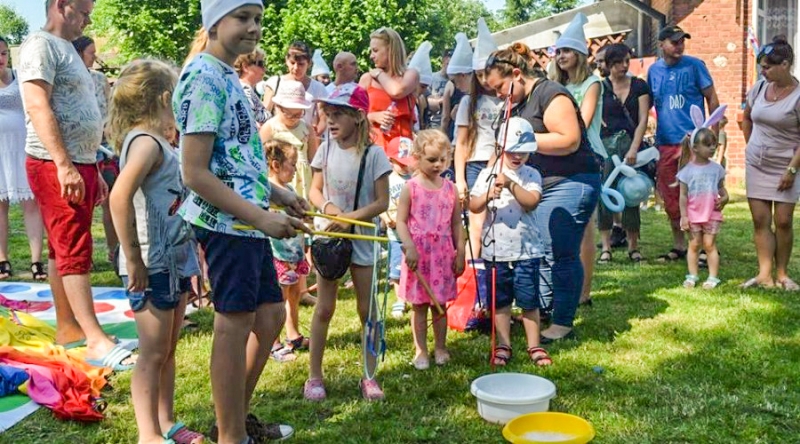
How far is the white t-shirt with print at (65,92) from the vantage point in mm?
4496

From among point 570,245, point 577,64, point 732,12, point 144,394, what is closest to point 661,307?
point 570,245

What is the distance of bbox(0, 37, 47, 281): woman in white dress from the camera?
24.2 feet

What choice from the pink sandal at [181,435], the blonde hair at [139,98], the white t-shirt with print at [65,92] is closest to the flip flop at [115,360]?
the white t-shirt with print at [65,92]

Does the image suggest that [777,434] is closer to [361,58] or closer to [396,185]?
[396,185]

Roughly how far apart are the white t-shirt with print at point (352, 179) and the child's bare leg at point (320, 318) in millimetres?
187

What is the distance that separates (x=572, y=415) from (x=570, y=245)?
1.57 meters

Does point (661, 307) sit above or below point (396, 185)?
below

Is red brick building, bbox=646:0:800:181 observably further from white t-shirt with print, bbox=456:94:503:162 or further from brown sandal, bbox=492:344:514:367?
brown sandal, bbox=492:344:514:367

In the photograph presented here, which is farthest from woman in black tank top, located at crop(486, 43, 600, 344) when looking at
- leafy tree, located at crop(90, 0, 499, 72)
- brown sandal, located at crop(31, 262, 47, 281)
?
leafy tree, located at crop(90, 0, 499, 72)

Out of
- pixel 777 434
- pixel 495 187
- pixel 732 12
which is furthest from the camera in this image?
pixel 732 12

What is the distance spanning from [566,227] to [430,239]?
Answer: 949 millimetres

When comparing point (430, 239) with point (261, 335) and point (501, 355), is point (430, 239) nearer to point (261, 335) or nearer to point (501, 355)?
point (501, 355)

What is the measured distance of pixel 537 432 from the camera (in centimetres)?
360

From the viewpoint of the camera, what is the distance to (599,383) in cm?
430
